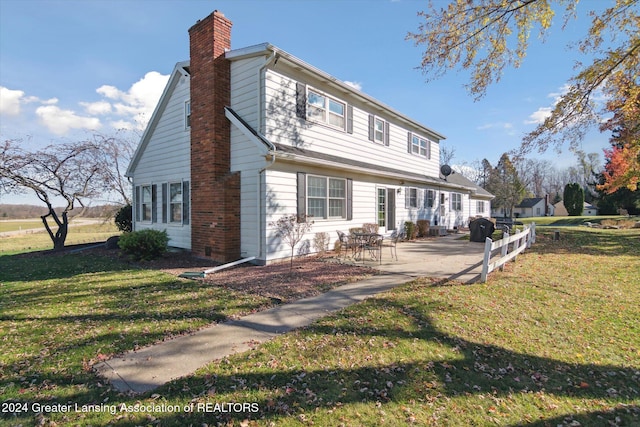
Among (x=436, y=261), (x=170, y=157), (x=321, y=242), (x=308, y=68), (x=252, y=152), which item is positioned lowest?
(x=436, y=261)

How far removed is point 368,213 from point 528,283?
21.1 feet

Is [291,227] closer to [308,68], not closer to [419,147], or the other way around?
[308,68]

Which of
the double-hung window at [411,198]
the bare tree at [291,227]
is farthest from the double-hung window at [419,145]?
the bare tree at [291,227]

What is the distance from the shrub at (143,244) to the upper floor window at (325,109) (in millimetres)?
6644

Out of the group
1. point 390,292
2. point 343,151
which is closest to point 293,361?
point 390,292

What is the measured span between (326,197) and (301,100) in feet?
11.0

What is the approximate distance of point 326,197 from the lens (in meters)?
10.7

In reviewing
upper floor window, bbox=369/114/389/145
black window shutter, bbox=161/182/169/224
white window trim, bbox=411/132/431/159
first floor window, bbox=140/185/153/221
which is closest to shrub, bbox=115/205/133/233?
first floor window, bbox=140/185/153/221

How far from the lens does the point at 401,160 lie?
1563 cm

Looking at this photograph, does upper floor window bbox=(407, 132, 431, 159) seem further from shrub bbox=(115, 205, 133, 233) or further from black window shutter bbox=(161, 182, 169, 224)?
shrub bbox=(115, 205, 133, 233)

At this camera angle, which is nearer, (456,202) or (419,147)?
(419,147)

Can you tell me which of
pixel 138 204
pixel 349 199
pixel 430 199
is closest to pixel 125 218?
pixel 138 204

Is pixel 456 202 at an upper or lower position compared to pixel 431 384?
upper

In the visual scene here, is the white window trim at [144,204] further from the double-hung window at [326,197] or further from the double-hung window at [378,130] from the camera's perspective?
the double-hung window at [378,130]
